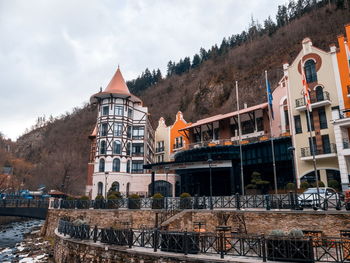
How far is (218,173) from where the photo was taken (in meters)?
35.2

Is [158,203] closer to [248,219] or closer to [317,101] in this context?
[248,219]

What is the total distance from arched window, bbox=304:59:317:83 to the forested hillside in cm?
2554

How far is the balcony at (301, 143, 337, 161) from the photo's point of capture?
26.0 metres

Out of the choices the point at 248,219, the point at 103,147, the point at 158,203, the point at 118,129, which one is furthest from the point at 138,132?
the point at 248,219

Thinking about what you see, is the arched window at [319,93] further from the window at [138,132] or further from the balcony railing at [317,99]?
the window at [138,132]

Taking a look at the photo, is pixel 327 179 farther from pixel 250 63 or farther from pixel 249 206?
pixel 250 63

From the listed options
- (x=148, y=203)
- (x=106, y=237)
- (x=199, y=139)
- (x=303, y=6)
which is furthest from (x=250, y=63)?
(x=106, y=237)

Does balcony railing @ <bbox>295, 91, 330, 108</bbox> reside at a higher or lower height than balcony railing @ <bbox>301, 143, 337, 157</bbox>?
higher

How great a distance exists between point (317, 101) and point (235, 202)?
16884 millimetres

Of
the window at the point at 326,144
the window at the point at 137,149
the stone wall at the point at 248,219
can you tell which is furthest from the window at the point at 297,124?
the window at the point at 137,149

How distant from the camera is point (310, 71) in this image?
97.0 feet

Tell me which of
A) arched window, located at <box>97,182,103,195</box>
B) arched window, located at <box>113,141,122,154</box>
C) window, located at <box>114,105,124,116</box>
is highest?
window, located at <box>114,105,124,116</box>

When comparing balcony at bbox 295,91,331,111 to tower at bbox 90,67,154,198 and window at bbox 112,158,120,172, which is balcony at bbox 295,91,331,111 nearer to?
tower at bbox 90,67,154,198

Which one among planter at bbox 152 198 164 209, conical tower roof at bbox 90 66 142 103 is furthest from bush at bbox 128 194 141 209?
conical tower roof at bbox 90 66 142 103
